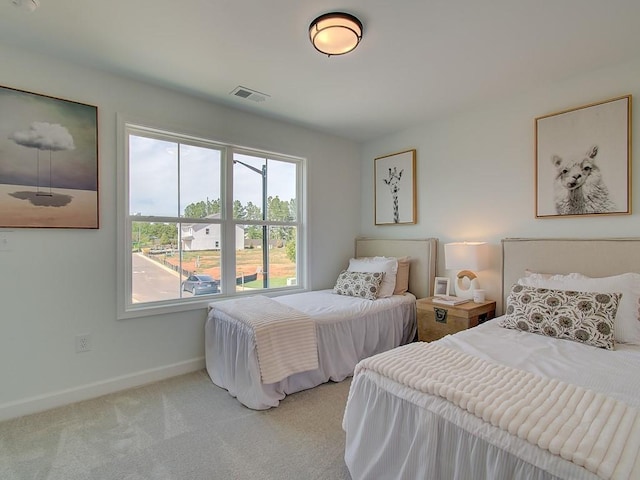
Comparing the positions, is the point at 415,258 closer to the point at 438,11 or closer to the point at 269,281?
the point at 269,281

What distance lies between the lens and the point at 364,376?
5.08ft

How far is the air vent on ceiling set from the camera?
2794 millimetres

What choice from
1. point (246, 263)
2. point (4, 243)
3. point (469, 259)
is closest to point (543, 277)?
point (469, 259)

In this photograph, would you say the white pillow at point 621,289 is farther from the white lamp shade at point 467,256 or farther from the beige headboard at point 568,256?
the white lamp shade at point 467,256

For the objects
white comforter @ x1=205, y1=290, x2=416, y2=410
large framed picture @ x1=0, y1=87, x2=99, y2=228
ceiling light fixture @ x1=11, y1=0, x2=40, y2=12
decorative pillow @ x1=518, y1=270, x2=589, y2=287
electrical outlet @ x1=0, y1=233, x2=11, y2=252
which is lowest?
white comforter @ x1=205, y1=290, x2=416, y2=410

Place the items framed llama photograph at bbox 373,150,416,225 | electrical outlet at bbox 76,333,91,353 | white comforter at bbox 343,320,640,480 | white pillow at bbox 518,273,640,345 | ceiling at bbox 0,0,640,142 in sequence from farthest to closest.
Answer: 1. framed llama photograph at bbox 373,150,416,225
2. electrical outlet at bbox 76,333,91,353
3. white pillow at bbox 518,273,640,345
4. ceiling at bbox 0,0,640,142
5. white comforter at bbox 343,320,640,480

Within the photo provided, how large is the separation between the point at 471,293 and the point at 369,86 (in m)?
2.15

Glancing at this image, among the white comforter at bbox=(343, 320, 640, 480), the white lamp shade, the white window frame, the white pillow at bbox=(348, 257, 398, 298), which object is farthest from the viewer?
the white pillow at bbox=(348, 257, 398, 298)

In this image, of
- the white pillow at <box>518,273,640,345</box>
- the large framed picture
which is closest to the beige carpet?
the large framed picture

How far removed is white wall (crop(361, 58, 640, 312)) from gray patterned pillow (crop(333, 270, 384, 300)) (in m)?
0.79

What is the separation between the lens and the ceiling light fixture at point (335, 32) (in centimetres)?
187

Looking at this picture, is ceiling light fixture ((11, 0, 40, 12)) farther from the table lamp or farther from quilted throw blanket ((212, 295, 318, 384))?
the table lamp

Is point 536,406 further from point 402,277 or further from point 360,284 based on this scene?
point 402,277

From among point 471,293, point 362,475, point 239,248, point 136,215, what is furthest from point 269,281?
point 362,475
